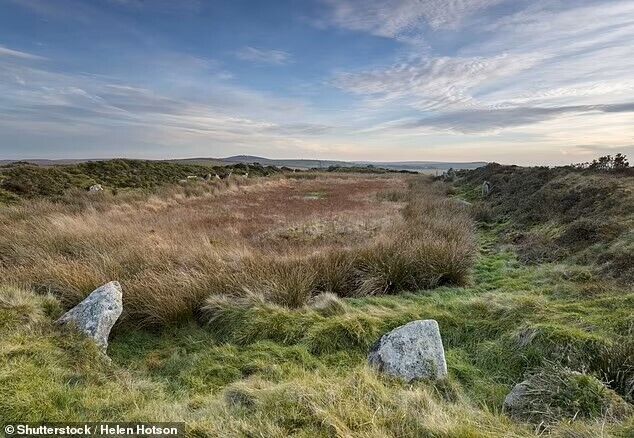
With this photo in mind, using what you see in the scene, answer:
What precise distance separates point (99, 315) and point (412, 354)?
12.5ft

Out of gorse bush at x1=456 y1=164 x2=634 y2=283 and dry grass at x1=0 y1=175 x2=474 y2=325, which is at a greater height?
gorse bush at x1=456 y1=164 x2=634 y2=283

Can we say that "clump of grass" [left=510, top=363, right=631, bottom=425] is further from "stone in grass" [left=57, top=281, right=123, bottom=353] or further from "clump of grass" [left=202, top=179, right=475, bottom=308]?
"stone in grass" [left=57, top=281, right=123, bottom=353]

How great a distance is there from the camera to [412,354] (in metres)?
4.14

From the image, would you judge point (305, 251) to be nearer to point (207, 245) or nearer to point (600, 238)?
point (207, 245)

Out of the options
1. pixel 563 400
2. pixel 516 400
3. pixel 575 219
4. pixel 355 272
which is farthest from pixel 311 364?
pixel 575 219

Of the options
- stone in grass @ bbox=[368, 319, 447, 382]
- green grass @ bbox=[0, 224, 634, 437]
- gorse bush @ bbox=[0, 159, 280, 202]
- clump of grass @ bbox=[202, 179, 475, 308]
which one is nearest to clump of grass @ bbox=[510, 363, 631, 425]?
green grass @ bbox=[0, 224, 634, 437]

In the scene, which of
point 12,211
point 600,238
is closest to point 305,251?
point 600,238

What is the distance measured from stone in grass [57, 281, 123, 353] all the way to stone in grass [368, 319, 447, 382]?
3.26m

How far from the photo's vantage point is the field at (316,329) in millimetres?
3174

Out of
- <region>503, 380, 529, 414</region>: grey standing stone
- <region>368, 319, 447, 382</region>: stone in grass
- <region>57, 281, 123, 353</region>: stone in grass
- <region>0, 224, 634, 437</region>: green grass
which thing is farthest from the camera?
<region>57, 281, 123, 353</region>: stone in grass

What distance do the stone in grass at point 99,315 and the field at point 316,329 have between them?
0.15 m

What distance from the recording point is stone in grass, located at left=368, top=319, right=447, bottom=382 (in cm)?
404

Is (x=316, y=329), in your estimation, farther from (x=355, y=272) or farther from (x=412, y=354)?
(x=355, y=272)

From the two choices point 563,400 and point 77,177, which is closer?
point 563,400
